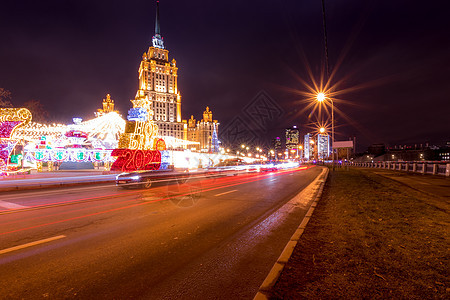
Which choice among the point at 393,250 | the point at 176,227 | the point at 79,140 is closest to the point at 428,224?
the point at 393,250

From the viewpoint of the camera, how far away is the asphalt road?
3.16 m

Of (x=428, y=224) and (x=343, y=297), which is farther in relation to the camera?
(x=428, y=224)

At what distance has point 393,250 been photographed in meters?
4.09

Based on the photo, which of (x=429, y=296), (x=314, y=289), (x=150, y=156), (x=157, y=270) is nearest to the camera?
(x=429, y=296)

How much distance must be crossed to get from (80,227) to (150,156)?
1814 cm

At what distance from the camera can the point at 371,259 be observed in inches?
148

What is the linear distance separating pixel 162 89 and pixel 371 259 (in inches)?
4678

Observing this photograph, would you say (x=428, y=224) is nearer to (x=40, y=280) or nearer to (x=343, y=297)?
(x=343, y=297)

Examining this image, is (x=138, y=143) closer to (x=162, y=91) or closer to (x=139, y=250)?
(x=139, y=250)

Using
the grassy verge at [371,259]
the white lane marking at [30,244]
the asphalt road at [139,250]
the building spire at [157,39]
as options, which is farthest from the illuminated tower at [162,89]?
the grassy verge at [371,259]

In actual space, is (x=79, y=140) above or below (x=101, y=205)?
above

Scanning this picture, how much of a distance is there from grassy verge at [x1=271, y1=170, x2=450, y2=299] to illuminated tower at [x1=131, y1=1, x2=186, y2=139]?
109922mm

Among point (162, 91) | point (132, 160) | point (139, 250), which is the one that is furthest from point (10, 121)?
point (162, 91)

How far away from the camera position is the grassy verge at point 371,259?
2.87m
